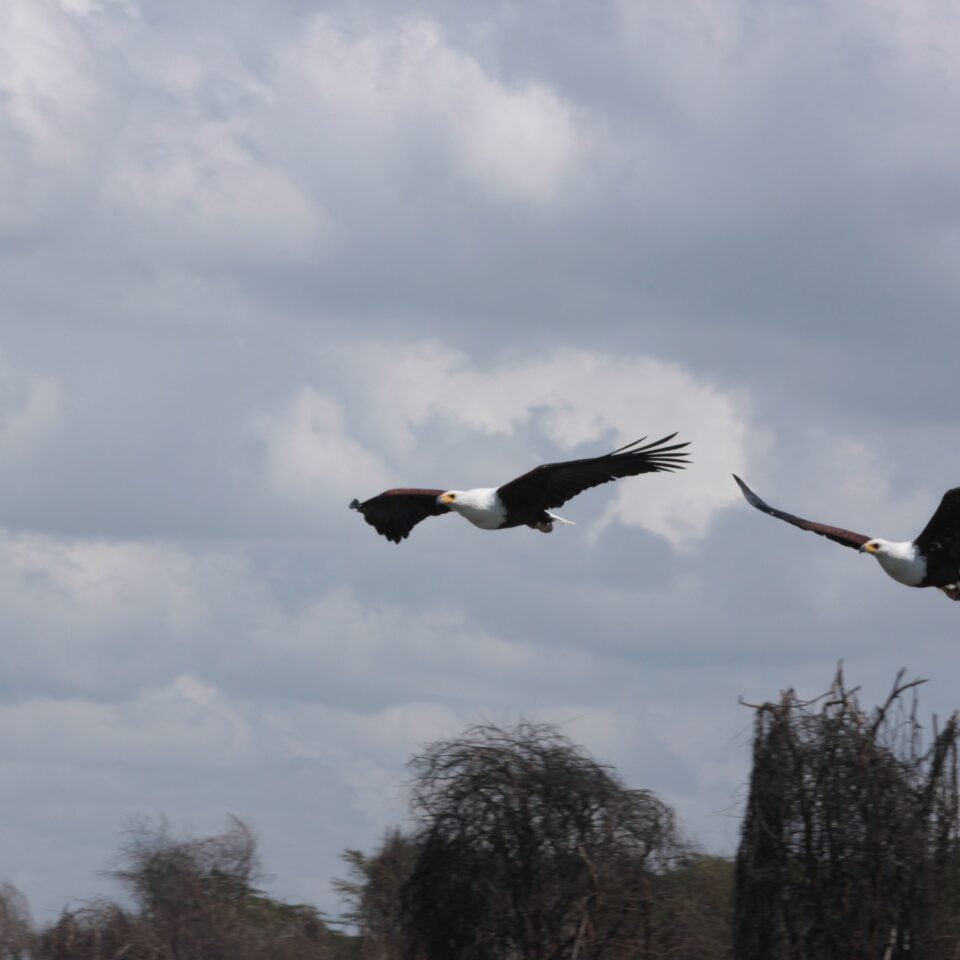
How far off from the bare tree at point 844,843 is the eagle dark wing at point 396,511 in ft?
22.9

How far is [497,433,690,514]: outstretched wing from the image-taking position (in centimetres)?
2377

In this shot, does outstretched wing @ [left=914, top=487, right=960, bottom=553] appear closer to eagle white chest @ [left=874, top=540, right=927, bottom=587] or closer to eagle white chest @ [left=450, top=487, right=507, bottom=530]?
eagle white chest @ [left=874, top=540, right=927, bottom=587]

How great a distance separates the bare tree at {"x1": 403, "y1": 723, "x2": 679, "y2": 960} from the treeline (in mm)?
23

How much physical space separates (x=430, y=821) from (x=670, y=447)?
5410 mm

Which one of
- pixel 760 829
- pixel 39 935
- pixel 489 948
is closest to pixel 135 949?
pixel 39 935

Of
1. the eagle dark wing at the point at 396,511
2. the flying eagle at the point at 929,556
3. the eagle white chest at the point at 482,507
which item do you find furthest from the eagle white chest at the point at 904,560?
the eagle dark wing at the point at 396,511

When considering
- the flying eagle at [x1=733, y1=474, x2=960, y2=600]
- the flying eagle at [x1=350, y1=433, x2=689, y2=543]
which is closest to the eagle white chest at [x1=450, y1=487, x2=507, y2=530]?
the flying eagle at [x1=350, y1=433, x2=689, y2=543]

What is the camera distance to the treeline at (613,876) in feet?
68.8

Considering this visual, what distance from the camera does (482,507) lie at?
82.8ft

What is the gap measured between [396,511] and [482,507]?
9.13 feet

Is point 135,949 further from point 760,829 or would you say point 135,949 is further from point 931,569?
point 931,569

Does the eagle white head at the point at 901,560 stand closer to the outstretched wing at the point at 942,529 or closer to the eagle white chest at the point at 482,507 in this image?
the outstretched wing at the point at 942,529

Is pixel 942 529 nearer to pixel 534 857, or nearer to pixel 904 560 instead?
pixel 904 560

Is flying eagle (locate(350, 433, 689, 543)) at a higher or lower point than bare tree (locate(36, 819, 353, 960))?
higher
